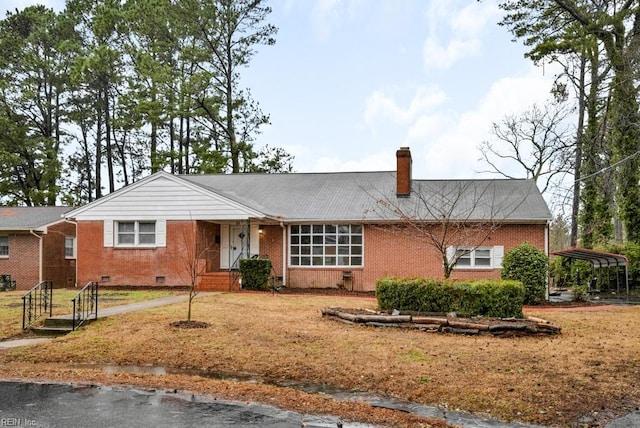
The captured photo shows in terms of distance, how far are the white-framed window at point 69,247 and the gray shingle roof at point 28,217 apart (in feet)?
4.07

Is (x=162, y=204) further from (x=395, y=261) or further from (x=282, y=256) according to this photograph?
(x=395, y=261)

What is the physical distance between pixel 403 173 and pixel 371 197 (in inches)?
71.4

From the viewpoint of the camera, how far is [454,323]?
10773 mm

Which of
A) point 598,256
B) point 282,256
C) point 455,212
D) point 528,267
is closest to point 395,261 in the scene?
point 455,212

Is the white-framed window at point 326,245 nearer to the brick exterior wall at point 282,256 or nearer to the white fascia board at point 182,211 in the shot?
the brick exterior wall at point 282,256

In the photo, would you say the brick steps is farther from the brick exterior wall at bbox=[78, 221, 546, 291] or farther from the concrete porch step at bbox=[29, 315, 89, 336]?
the concrete porch step at bbox=[29, 315, 89, 336]

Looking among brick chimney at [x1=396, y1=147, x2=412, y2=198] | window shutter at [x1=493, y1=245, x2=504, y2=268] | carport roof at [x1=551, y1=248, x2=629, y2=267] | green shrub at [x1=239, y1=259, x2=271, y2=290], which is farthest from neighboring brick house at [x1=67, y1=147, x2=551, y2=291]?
carport roof at [x1=551, y1=248, x2=629, y2=267]

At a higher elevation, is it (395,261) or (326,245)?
(326,245)

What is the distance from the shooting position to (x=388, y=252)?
20906 mm

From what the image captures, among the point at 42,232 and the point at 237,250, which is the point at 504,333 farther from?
the point at 42,232

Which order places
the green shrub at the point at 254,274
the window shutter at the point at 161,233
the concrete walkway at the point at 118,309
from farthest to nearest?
the window shutter at the point at 161,233, the green shrub at the point at 254,274, the concrete walkway at the point at 118,309

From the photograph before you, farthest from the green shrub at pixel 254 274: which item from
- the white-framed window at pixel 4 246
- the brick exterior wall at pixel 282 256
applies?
the white-framed window at pixel 4 246

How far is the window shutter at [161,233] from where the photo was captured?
2095 centimetres

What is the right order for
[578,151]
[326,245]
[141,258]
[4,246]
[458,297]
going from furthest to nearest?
[578,151] < [4,246] < [326,245] < [141,258] < [458,297]
